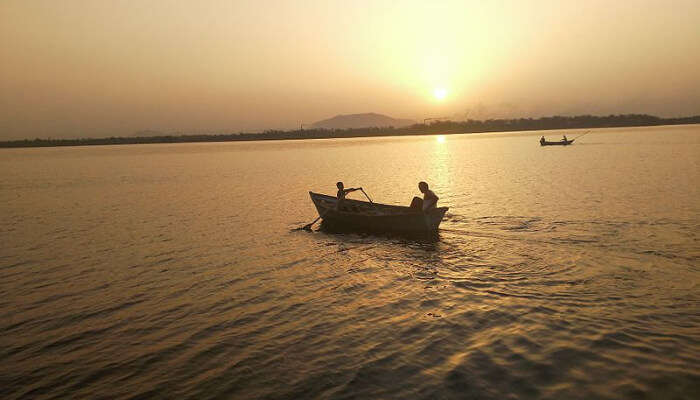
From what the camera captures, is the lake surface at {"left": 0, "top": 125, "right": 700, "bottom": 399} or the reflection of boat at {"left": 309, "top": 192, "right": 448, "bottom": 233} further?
the reflection of boat at {"left": 309, "top": 192, "right": 448, "bottom": 233}

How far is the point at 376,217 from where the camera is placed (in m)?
18.5

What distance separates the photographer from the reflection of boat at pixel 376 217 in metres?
17.3

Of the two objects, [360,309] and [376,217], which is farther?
[376,217]

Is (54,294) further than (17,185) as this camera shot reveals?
No

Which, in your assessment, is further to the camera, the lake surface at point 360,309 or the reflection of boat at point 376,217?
the reflection of boat at point 376,217

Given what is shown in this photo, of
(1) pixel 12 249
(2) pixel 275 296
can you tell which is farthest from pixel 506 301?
(1) pixel 12 249

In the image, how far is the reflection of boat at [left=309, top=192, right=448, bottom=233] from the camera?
56.8 ft

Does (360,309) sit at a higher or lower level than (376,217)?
lower

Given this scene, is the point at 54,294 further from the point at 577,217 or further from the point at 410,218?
the point at 577,217

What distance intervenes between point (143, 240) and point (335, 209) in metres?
8.62

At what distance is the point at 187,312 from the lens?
10.7 m

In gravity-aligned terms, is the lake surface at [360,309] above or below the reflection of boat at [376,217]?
below

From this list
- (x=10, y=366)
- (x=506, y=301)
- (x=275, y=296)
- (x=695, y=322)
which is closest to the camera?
(x=10, y=366)

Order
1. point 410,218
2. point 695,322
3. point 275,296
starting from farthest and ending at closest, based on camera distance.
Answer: point 410,218
point 275,296
point 695,322
